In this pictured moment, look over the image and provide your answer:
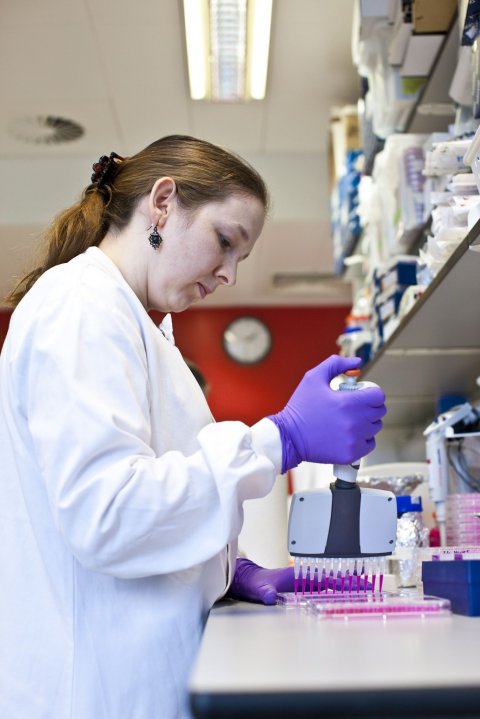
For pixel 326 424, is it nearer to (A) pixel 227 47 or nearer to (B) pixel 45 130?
(A) pixel 227 47

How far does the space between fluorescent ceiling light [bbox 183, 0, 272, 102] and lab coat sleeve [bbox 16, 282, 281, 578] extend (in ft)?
8.48

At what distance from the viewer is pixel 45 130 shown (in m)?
4.53

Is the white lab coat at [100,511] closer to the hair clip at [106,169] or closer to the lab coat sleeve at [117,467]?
the lab coat sleeve at [117,467]

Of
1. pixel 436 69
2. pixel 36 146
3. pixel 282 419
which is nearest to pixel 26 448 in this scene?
pixel 282 419

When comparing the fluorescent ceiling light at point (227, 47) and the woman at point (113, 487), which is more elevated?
the fluorescent ceiling light at point (227, 47)

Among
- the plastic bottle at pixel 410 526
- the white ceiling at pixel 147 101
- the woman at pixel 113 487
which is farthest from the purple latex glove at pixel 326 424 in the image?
the white ceiling at pixel 147 101

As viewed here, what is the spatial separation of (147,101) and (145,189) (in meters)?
2.95

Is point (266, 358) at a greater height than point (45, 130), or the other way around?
point (45, 130)

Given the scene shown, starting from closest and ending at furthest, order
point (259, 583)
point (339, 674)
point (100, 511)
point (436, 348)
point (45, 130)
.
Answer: point (339, 674) → point (100, 511) → point (259, 583) → point (436, 348) → point (45, 130)

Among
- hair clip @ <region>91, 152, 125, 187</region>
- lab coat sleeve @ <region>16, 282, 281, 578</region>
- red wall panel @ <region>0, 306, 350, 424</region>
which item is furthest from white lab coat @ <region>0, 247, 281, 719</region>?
red wall panel @ <region>0, 306, 350, 424</region>

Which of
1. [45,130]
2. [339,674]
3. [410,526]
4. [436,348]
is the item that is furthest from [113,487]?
[45,130]

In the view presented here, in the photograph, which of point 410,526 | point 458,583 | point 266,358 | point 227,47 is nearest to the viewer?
point 458,583

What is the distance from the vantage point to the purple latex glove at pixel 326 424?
124cm

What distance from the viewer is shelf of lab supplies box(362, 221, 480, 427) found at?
1.75 meters
